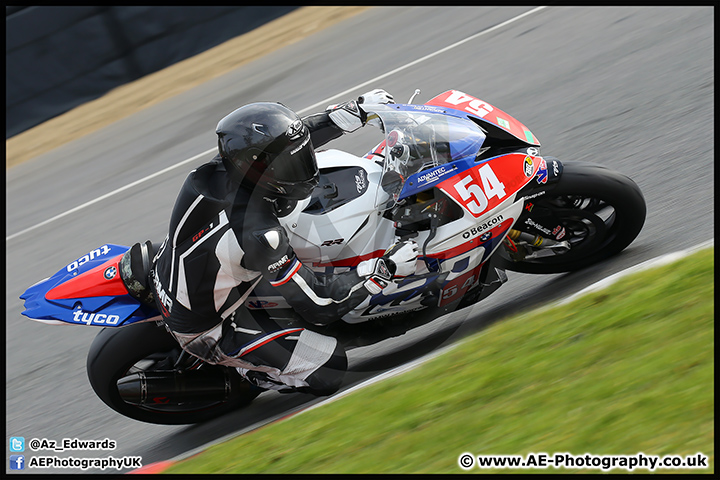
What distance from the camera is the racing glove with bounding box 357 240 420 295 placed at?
375cm

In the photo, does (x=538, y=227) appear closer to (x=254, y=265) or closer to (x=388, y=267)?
(x=388, y=267)

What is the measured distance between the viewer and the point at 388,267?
12.3ft

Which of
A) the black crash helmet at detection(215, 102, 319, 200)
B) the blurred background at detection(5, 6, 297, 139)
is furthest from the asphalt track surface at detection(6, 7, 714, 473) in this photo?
the black crash helmet at detection(215, 102, 319, 200)

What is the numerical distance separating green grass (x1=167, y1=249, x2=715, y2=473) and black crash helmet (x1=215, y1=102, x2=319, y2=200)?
3.92 ft

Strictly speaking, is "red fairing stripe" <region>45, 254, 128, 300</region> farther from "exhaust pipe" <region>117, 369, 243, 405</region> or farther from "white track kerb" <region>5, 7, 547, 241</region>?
"white track kerb" <region>5, 7, 547, 241</region>

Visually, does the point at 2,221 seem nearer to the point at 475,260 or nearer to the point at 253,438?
the point at 253,438

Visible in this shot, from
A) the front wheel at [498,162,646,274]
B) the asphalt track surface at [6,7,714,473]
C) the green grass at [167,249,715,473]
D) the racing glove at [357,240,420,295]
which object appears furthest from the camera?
the asphalt track surface at [6,7,714,473]

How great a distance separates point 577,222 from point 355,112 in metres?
1.44

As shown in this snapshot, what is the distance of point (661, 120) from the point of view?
604 centimetres

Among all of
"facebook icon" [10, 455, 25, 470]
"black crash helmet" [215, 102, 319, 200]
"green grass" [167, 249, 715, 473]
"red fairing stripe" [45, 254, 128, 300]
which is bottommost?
"facebook icon" [10, 455, 25, 470]

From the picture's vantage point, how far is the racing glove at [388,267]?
Answer: 12.3 feet

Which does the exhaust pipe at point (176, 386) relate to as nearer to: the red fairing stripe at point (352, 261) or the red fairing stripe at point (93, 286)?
the red fairing stripe at point (93, 286)

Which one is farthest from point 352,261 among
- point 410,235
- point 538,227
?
point 538,227

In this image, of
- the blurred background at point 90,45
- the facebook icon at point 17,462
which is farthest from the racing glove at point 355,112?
the blurred background at point 90,45
